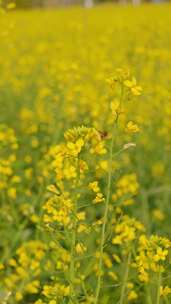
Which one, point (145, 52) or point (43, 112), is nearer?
point (145, 52)

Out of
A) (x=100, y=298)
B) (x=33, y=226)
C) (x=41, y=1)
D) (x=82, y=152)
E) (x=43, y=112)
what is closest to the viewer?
(x=82, y=152)

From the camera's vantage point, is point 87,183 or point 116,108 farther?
point 87,183

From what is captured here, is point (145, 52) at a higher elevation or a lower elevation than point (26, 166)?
higher

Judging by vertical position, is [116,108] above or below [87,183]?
above

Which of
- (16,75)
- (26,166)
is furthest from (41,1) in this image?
(26,166)

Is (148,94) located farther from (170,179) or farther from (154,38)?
(170,179)

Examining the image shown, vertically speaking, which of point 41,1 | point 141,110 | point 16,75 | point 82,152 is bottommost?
point 82,152

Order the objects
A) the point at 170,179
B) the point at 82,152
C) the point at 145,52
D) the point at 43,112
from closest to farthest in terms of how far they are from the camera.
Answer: the point at 82,152 → the point at 170,179 → the point at 145,52 → the point at 43,112
